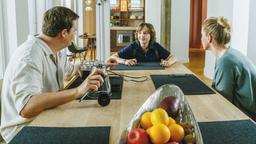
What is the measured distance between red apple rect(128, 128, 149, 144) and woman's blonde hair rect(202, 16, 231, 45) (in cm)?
146

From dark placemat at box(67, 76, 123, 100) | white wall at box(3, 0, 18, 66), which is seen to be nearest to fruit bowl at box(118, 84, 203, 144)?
dark placemat at box(67, 76, 123, 100)

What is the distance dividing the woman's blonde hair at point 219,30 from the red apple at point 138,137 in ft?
4.79

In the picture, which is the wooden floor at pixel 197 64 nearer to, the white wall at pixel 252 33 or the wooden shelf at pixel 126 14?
the white wall at pixel 252 33

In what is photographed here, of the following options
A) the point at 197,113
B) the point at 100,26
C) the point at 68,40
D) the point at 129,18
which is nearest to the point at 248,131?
the point at 197,113

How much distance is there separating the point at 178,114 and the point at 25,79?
2.62ft

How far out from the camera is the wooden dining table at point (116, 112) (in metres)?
1.38

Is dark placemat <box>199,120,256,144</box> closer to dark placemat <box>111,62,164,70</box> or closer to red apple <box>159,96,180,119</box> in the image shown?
red apple <box>159,96,180,119</box>

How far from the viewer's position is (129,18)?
11.5 meters

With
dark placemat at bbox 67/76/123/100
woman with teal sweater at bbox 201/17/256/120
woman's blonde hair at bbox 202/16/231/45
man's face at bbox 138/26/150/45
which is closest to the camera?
dark placemat at bbox 67/76/123/100

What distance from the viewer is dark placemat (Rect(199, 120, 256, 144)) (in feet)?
3.81

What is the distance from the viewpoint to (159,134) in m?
0.92

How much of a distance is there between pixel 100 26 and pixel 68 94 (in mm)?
5386

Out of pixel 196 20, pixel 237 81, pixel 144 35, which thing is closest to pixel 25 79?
pixel 237 81

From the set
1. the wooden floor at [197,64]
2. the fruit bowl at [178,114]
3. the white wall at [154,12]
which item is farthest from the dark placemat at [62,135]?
the white wall at [154,12]
